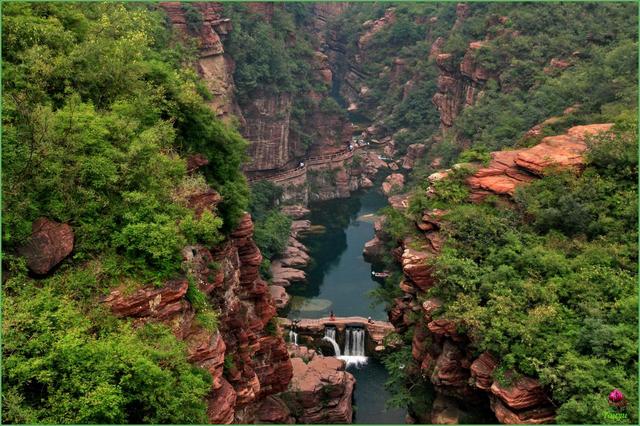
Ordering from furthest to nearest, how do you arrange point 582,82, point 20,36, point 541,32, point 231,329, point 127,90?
point 541,32, point 582,82, point 231,329, point 127,90, point 20,36

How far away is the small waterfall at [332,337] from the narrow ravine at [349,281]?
44 centimetres

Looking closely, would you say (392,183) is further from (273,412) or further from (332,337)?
(273,412)

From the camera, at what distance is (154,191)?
12711mm

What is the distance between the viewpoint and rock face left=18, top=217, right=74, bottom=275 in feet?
35.6

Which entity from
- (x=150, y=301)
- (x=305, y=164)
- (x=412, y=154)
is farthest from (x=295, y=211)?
(x=150, y=301)

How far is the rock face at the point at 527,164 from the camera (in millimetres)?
18688

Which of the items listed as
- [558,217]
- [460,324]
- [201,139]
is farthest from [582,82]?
[201,139]

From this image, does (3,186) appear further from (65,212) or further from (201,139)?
(201,139)

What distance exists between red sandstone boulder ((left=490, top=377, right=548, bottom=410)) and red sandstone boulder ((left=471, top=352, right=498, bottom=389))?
945mm

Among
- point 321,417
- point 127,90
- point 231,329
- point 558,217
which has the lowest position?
point 321,417

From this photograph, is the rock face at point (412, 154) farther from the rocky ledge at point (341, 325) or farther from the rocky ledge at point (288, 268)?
the rocky ledge at point (341, 325)

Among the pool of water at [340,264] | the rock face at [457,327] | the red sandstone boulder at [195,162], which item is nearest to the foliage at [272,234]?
the pool of water at [340,264]

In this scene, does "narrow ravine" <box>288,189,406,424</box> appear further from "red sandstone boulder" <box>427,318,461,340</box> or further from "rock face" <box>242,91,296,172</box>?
"red sandstone boulder" <box>427,318,461,340</box>

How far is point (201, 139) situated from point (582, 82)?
22.6 m
